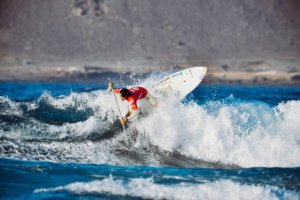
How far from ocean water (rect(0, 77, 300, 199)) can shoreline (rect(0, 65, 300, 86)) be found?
6429 centimetres

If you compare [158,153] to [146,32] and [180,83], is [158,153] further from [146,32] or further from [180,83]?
[146,32]

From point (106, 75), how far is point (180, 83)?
213 ft

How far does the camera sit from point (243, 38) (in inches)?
4104

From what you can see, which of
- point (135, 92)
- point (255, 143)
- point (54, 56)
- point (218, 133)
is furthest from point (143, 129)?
point (54, 56)

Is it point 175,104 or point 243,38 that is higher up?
point 243,38

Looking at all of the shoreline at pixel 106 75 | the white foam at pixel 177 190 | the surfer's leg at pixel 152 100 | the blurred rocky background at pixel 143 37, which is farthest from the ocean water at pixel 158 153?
the blurred rocky background at pixel 143 37

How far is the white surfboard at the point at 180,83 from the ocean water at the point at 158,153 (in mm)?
472

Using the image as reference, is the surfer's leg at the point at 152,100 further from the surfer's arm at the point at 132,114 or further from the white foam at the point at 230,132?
the surfer's arm at the point at 132,114

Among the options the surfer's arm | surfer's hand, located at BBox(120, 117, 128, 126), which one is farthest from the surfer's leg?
surfer's hand, located at BBox(120, 117, 128, 126)

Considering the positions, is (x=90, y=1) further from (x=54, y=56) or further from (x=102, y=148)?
(x=102, y=148)

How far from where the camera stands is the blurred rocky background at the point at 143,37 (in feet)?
298

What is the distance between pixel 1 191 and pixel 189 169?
428 centimetres

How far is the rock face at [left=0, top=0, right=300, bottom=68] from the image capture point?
98188 millimetres

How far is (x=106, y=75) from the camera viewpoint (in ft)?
273
